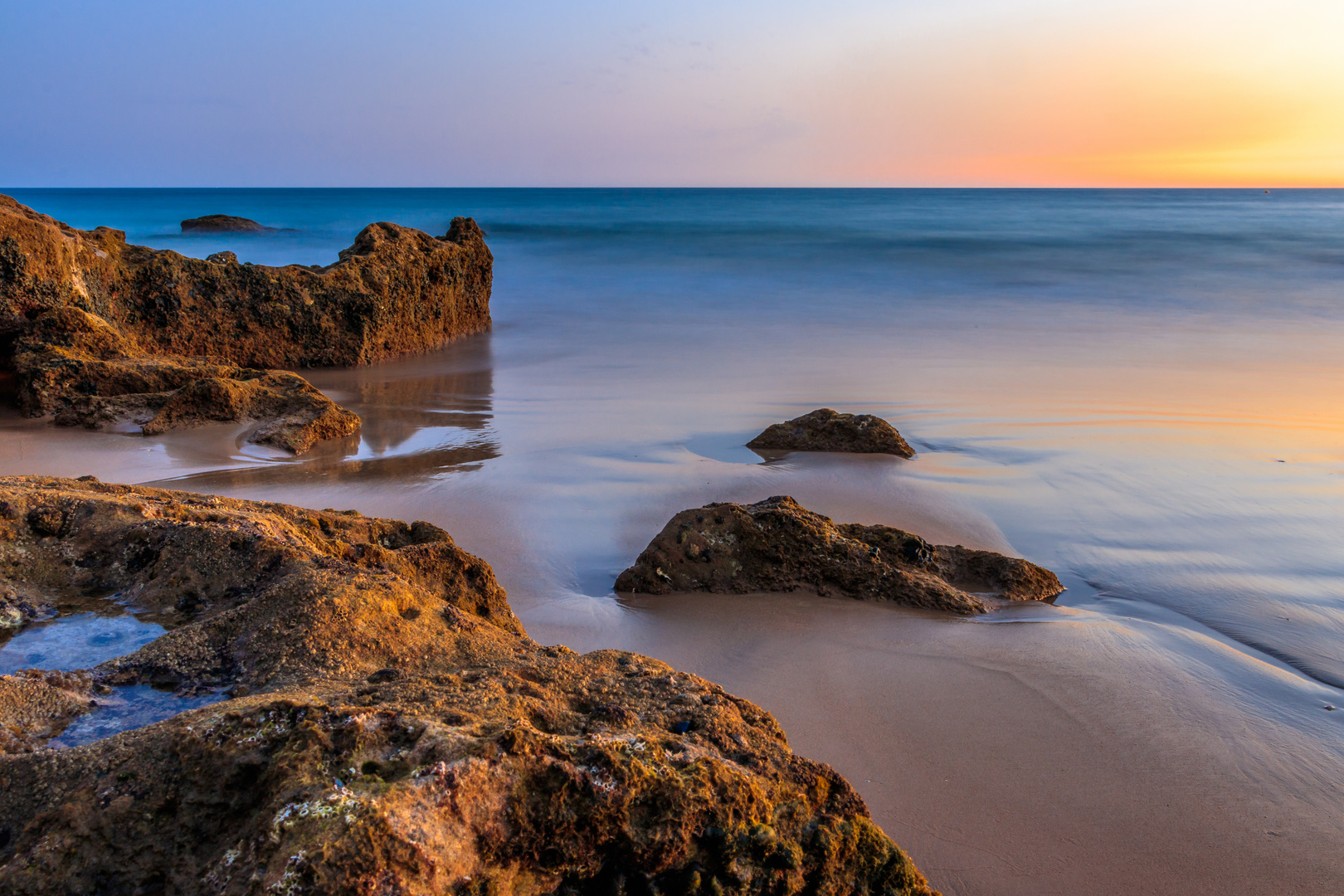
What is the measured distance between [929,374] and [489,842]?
26.7 feet

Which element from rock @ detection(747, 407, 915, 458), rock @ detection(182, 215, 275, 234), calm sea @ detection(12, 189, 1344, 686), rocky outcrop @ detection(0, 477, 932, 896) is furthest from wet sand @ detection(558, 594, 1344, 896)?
rock @ detection(182, 215, 275, 234)

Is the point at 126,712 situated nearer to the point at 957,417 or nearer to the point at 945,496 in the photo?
the point at 945,496

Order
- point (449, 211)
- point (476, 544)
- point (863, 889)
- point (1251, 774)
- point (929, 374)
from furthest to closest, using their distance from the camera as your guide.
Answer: point (449, 211)
point (929, 374)
point (476, 544)
point (1251, 774)
point (863, 889)

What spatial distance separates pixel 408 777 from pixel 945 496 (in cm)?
405

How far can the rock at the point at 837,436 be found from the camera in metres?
5.41

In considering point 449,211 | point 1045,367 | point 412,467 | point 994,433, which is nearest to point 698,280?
point 1045,367

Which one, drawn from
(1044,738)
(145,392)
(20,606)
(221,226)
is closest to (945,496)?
(1044,738)

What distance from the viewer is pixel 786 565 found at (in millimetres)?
3203

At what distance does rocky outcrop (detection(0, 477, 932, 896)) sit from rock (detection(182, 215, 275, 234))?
1384 inches

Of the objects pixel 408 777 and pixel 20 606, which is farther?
pixel 20 606

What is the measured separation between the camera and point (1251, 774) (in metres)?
2.26

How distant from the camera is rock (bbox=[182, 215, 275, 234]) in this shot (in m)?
32.8

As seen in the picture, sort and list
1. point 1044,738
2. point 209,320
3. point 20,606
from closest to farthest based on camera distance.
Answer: point 20,606 → point 1044,738 → point 209,320

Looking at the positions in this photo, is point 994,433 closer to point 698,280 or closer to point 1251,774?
point 1251,774
